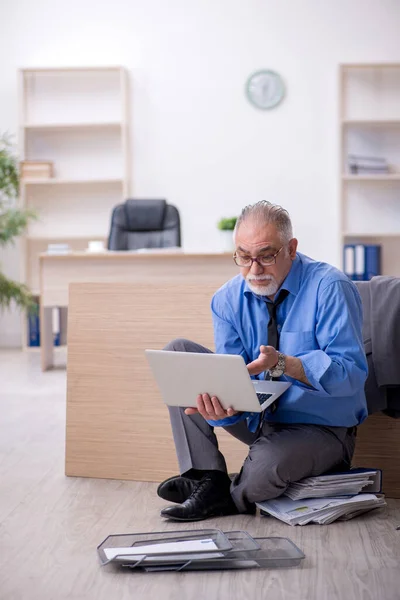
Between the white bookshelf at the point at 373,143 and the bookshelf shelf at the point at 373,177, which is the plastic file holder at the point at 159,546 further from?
the white bookshelf at the point at 373,143

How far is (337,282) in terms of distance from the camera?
2248mm

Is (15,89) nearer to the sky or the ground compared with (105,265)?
nearer to the sky

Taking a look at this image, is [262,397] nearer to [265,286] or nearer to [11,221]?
[265,286]

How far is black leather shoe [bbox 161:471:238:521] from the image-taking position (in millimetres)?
2307

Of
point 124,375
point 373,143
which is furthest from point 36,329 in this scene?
point 124,375

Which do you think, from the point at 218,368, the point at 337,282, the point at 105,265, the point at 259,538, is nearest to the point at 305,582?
the point at 259,538

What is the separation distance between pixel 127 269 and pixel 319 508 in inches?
125

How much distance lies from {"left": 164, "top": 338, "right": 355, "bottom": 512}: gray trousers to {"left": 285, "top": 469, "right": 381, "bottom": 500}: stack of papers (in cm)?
3

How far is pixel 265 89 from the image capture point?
6.36 metres

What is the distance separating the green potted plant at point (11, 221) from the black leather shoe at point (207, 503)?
4058 mm

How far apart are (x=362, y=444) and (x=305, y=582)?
799 millimetres

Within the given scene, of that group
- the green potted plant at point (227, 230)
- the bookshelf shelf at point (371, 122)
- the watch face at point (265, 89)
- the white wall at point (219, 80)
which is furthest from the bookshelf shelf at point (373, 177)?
the green potted plant at point (227, 230)

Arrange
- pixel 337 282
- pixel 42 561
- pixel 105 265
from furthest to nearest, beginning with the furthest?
1. pixel 105 265
2. pixel 337 282
3. pixel 42 561

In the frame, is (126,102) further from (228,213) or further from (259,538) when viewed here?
(259,538)
